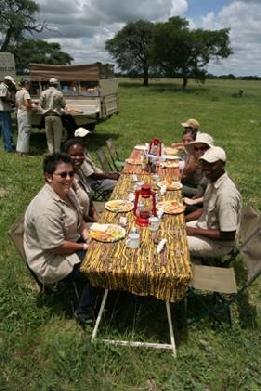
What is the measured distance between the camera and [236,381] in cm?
342

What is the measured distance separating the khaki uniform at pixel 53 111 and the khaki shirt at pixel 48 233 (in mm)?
6619

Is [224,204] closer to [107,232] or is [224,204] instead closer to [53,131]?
[107,232]

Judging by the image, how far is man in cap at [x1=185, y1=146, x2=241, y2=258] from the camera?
4.10m

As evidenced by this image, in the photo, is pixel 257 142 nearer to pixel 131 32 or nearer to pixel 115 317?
pixel 115 317

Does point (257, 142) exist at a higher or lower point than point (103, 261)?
lower

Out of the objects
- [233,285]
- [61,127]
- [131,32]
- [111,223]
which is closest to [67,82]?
[61,127]

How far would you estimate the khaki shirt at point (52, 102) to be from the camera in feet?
33.6

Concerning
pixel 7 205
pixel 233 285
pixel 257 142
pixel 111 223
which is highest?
pixel 111 223

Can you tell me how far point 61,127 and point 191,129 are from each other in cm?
443

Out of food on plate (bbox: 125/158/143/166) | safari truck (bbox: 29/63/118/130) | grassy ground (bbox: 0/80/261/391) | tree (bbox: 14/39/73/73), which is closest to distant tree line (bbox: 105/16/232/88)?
tree (bbox: 14/39/73/73)

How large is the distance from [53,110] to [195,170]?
499 centimetres

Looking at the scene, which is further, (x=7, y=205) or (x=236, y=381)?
(x=7, y=205)

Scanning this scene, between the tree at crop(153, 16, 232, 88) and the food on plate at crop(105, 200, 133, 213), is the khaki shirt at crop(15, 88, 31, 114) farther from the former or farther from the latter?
the tree at crop(153, 16, 232, 88)

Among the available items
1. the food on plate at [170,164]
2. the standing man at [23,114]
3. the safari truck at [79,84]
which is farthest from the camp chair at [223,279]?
the safari truck at [79,84]
